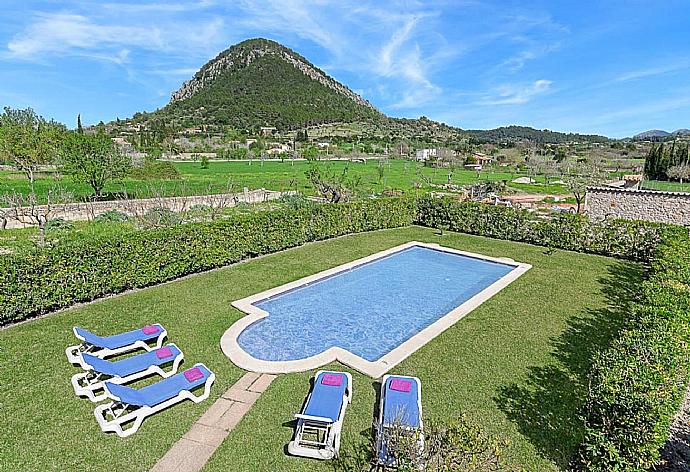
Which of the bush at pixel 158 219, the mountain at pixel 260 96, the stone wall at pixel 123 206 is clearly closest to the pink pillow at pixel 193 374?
the bush at pixel 158 219

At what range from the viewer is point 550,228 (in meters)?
13.9

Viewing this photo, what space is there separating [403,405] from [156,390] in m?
3.04

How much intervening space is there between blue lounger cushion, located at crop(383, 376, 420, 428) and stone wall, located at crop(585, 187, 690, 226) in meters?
18.3

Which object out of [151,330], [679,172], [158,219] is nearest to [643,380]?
[151,330]

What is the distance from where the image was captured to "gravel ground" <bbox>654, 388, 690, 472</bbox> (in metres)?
4.17

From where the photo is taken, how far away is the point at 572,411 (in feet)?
16.6

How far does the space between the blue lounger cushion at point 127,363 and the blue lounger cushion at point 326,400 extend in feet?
7.30

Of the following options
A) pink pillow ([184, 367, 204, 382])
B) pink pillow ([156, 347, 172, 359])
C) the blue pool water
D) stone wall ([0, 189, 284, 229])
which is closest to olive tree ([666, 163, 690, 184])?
the blue pool water

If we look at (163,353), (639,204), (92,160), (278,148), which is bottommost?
(163,353)

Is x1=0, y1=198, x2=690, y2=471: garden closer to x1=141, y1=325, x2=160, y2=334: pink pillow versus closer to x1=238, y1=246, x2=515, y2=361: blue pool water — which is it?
x1=141, y1=325, x2=160, y2=334: pink pillow

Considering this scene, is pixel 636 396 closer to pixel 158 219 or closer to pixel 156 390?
pixel 156 390

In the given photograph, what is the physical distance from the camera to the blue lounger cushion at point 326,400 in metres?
4.51

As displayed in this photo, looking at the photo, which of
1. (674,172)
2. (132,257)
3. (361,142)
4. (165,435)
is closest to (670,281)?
(165,435)

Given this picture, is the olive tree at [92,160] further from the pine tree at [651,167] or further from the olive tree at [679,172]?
the pine tree at [651,167]
